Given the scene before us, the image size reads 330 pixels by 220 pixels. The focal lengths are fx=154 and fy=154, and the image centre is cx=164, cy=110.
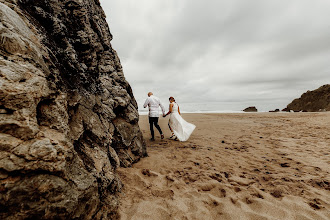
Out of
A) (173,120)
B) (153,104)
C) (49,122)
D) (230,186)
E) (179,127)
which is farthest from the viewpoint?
(173,120)

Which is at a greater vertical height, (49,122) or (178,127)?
(49,122)

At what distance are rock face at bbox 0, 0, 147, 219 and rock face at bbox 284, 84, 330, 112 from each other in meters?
51.6

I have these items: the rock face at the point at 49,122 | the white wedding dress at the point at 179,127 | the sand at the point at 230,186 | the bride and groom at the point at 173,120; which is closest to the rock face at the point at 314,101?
the white wedding dress at the point at 179,127

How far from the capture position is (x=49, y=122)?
7.21 ft

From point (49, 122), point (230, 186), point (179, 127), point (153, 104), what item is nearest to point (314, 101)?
point (179, 127)

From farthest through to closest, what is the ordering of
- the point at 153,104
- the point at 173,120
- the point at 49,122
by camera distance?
the point at 173,120 → the point at 153,104 → the point at 49,122

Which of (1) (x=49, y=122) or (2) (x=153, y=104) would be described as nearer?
(1) (x=49, y=122)

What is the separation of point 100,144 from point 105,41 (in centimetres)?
378

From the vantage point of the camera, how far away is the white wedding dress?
8594 millimetres

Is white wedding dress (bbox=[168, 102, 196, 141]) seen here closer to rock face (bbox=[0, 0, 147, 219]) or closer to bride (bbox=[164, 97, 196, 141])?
bride (bbox=[164, 97, 196, 141])

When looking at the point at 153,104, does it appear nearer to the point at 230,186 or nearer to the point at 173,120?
the point at 173,120

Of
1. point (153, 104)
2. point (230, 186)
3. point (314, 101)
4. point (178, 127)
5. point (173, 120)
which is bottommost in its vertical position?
point (230, 186)

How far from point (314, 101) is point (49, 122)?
56910 mm

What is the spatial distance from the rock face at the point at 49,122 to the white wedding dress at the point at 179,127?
508 cm
